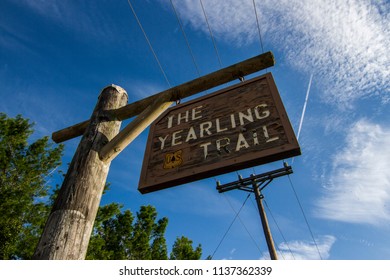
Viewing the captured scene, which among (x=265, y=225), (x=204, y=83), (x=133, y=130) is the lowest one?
(x=133, y=130)

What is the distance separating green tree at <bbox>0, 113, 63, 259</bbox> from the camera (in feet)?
34.9

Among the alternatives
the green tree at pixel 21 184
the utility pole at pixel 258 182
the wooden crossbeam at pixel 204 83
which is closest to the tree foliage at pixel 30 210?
the green tree at pixel 21 184

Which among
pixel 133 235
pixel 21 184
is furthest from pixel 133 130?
pixel 133 235

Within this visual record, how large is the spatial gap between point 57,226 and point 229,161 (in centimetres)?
129

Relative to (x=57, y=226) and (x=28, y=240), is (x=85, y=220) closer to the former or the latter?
(x=57, y=226)

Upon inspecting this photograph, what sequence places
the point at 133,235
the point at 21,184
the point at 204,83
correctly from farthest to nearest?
the point at 133,235 → the point at 21,184 → the point at 204,83

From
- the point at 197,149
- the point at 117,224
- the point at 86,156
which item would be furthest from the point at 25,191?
the point at 197,149

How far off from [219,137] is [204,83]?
1030mm

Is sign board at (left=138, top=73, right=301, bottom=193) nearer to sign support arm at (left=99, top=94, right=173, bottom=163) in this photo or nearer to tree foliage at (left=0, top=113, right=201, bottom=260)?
sign support arm at (left=99, top=94, right=173, bottom=163)

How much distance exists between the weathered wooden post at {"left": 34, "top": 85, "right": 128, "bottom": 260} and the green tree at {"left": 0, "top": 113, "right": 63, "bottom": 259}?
1094 cm

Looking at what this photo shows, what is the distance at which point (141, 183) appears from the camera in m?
1.96

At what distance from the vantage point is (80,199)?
1.95 metres

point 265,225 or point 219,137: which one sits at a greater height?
point 265,225

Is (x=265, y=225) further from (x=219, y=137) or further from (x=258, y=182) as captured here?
(x=219, y=137)
